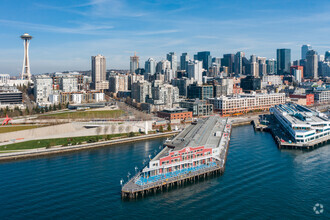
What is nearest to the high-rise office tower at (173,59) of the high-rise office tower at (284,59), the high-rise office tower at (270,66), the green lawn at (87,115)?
the high-rise office tower at (270,66)

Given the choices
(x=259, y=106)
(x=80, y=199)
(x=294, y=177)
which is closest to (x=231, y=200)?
(x=294, y=177)

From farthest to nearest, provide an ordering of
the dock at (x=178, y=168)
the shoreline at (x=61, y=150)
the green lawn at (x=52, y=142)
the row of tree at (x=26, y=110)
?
the row of tree at (x=26, y=110), the green lawn at (x=52, y=142), the shoreline at (x=61, y=150), the dock at (x=178, y=168)

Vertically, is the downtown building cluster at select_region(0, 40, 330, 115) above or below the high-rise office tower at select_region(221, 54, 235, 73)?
below

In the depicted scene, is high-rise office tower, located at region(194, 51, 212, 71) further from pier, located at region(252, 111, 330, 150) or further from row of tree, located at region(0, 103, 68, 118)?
pier, located at region(252, 111, 330, 150)

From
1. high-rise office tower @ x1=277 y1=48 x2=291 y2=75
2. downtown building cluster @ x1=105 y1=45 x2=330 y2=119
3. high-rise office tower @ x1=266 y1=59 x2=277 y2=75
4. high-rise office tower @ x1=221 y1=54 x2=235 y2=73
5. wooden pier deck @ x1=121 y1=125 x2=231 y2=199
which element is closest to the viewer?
wooden pier deck @ x1=121 y1=125 x2=231 y2=199

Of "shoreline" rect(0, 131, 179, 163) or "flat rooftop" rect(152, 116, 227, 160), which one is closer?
"flat rooftop" rect(152, 116, 227, 160)

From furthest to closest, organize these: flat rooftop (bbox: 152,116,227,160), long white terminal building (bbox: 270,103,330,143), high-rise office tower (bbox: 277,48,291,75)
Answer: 1. high-rise office tower (bbox: 277,48,291,75)
2. long white terminal building (bbox: 270,103,330,143)
3. flat rooftop (bbox: 152,116,227,160)

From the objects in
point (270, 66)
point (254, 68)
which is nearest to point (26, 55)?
point (254, 68)

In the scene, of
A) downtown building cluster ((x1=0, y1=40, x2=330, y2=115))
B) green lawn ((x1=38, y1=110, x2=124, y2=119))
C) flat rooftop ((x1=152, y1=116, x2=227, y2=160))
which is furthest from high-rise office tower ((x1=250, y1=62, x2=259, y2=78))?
flat rooftop ((x1=152, y1=116, x2=227, y2=160))

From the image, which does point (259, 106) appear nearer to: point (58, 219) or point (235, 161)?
point (235, 161)

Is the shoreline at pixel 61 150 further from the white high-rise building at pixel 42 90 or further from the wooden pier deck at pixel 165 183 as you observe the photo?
the white high-rise building at pixel 42 90
